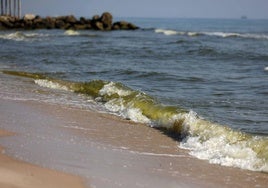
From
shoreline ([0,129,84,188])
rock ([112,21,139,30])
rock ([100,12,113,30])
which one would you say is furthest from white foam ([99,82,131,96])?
rock ([112,21,139,30])

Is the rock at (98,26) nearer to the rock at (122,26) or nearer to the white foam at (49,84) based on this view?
the rock at (122,26)

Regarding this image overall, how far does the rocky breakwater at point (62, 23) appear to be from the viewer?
56069 mm

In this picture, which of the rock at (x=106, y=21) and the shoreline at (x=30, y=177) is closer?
the shoreline at (x=30, y=177)

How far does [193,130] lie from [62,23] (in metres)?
52.7

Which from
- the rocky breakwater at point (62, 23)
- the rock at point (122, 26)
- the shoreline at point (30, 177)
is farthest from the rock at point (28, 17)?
the shoreline at point (30, 177)

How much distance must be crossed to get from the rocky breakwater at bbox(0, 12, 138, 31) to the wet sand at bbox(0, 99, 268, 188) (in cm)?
4876

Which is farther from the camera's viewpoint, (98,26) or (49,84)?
(98,26)

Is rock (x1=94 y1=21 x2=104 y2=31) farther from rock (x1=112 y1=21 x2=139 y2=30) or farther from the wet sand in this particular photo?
the wet sand

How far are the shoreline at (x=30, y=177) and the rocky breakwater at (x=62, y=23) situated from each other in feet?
169

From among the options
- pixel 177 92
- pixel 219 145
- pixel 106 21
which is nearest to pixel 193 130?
pixel 219 145

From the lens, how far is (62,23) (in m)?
58.5

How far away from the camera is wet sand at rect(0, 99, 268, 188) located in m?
5.00

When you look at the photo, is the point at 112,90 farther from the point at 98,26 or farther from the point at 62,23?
the point at 62,23

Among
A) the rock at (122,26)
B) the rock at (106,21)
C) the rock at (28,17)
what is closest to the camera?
the rock at (106,21)
